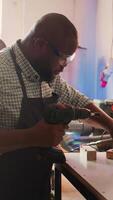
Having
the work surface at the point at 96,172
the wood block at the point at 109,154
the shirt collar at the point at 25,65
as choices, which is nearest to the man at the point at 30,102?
the shirt collar at the point at 25,65

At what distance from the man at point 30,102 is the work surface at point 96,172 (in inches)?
6.4

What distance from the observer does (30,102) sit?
145 cm

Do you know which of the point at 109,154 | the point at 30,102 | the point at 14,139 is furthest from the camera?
the point at 109,154

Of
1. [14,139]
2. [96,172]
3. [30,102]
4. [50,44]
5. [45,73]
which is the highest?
[50,44]

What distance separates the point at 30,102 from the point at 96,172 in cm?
41

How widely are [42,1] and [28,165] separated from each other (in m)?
2.54

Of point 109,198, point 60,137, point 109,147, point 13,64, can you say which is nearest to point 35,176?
point 60,137

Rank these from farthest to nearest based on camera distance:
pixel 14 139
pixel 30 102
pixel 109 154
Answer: pixel 109 154, pixel 30 102, pixel 14 139

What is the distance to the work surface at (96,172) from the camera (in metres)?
1.30

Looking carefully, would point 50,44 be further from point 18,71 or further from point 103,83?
point 103,83

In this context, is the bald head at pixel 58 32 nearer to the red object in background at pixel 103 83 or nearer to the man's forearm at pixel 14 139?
the man's forearm at pixel 14 139

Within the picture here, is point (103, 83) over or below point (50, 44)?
below

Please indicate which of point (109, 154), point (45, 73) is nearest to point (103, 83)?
point (109, 154)

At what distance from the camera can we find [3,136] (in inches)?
→ 50.6
